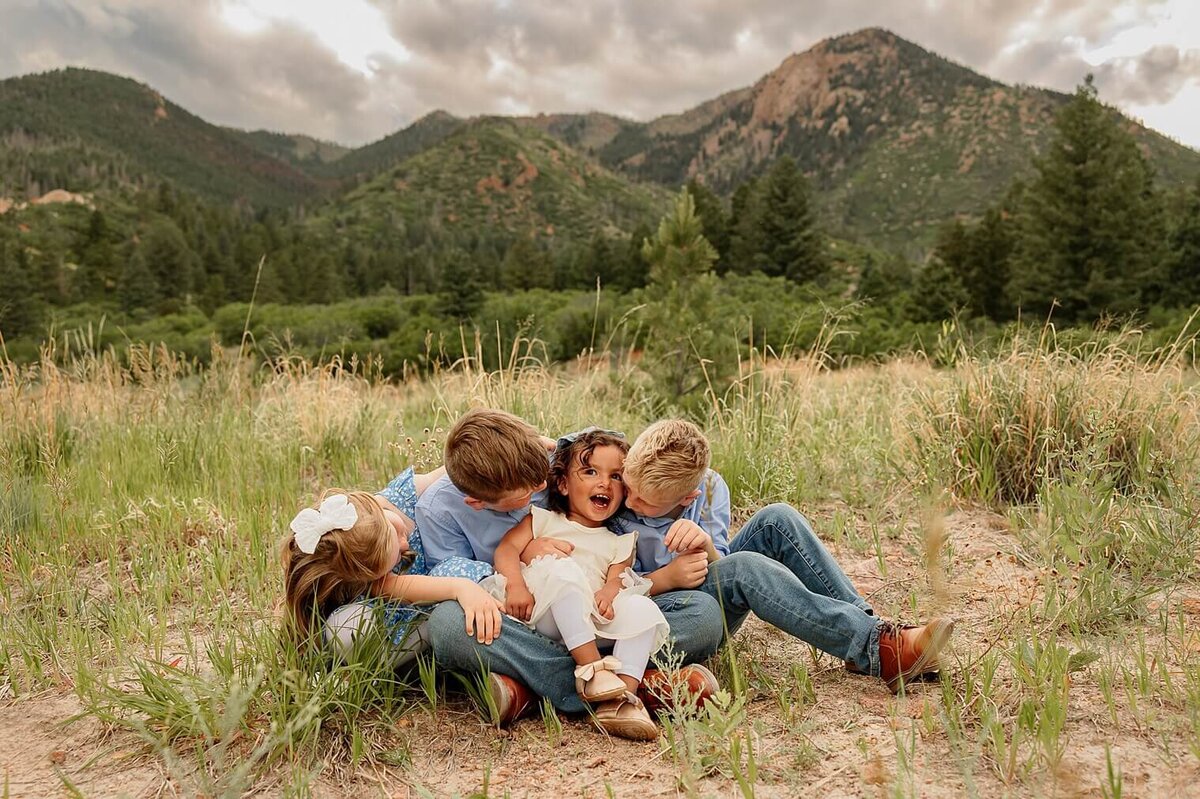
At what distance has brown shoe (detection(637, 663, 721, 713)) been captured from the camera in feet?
5.92

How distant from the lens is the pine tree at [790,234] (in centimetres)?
2884

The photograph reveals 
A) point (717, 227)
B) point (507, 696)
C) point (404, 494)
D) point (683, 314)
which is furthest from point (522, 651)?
point (717, 227)

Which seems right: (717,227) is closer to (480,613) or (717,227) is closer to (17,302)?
(17,302)

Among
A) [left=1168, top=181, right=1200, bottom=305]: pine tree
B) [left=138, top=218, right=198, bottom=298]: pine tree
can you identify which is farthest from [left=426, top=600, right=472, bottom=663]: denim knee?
[left=138, top=218, right=198, bottom=298]: pine tree

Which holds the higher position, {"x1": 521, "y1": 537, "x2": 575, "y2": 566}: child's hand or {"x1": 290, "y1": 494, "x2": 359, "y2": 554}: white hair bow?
{"x1": 290, "y1": 494, "x2": 359, "y2": 554}: white hair bow

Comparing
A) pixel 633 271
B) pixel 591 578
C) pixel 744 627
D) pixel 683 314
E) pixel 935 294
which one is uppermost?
pixel 633 271

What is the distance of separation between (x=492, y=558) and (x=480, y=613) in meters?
0.33

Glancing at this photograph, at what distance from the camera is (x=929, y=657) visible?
6.03 ft

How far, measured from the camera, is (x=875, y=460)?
150 inches

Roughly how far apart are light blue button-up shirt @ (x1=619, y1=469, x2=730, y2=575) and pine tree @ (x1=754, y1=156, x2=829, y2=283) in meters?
27.6

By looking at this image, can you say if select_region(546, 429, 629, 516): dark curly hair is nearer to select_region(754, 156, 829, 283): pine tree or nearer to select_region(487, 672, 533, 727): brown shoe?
select_region(487, 672, 533, 727): brown shoe

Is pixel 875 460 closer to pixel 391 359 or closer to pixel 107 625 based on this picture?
pixel 107 625

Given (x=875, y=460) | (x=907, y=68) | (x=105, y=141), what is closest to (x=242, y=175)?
(x=105, y=141)

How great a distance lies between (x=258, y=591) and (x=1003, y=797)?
7.38ft
